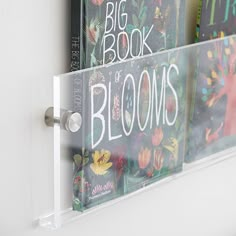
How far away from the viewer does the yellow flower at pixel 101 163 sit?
2.10ft

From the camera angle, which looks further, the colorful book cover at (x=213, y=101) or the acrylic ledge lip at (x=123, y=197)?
the colorful book cover at (x=213, y=101)

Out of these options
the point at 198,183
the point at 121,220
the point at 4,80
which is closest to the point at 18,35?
the point at 4,80

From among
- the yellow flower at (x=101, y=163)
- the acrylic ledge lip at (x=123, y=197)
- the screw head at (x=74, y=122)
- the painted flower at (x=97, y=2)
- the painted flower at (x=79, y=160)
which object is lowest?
the acrylic ledge lip at (x=123, y=197)

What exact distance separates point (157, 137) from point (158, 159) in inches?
1.1

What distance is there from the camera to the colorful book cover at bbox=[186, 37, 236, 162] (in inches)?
30.8

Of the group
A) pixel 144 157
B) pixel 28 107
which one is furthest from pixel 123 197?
pixel 28 107

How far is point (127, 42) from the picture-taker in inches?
25.9

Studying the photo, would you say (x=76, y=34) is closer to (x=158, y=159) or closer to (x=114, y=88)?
(x=114, y=88)

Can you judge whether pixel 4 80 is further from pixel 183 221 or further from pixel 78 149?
pixel 183 221

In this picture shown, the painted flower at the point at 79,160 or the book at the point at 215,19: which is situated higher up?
the book at the point at 215,19

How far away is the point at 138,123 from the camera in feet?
2.26

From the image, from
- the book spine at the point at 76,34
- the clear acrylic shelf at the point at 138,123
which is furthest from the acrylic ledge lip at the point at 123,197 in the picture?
the book spine at the point at 76,34

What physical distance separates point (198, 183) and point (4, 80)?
0.38 m

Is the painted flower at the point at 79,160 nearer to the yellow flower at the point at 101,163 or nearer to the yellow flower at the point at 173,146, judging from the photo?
the yellow flower at the point at 101,163
